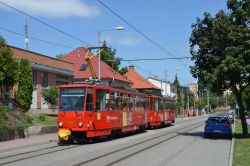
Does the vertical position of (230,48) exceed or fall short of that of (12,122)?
it exceeds it

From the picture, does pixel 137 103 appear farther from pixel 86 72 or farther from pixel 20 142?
pixel 86 72

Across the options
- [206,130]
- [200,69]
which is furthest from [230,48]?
[206,130]

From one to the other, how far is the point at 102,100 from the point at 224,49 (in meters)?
8.31

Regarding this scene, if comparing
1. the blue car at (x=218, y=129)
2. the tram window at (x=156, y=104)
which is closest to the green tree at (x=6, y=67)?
the tram window at (x=156, y=104)

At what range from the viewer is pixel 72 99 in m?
24.1

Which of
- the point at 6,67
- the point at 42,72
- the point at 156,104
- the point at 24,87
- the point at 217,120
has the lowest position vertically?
the point at 217,120

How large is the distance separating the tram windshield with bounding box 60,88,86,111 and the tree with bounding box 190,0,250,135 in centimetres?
877

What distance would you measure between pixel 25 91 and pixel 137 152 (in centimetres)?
1877

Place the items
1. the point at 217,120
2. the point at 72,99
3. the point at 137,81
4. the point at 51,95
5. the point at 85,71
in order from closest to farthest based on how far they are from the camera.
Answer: the point at 72,99 < the point at 217,120 < the point at 51,95 < the point at 85,71 < the point at 137,81

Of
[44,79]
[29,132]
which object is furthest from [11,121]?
[44,79]

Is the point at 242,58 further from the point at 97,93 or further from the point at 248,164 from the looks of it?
the point at 248,164

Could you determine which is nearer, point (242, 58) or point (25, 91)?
point (242, 58)

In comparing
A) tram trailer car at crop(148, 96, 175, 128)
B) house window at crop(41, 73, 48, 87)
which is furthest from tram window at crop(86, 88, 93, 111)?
house window at crop(41, 73, 48, 87)

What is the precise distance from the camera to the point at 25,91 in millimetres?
36094
